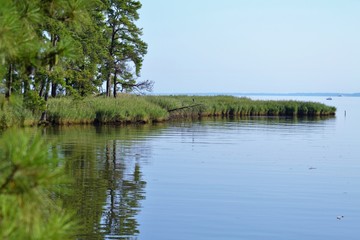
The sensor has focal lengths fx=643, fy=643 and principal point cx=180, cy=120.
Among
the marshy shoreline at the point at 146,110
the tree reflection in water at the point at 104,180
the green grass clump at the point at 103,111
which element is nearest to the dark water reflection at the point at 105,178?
the tree reflection in water at the point at 104,180

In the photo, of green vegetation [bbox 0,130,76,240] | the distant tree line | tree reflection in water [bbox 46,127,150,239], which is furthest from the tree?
green vegetation [bbox 0,130,76,240]

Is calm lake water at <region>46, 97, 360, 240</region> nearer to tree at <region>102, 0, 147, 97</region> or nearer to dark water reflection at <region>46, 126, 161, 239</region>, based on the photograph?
dark water reflection at <region>46, 126, 161, 239</region>

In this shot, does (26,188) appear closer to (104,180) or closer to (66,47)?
(66,47)

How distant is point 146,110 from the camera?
46219mm

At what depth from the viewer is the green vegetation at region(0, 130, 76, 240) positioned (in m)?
3.76

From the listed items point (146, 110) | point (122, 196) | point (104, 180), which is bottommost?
point (122, 196)

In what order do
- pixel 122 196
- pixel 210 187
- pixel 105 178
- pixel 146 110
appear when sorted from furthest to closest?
pixel 146 110
pixel 105 178
pixel 210 187
pixel 122 196

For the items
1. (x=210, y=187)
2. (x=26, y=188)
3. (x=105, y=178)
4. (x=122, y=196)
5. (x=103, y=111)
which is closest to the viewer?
(x=26, y=188)

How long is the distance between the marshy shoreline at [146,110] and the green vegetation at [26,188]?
21.6 metres

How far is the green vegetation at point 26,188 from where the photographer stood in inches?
148

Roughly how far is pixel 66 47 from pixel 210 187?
13784mm

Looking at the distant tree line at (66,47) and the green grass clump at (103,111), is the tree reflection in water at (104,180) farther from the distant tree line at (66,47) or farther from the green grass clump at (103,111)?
the green grass clump at (103,111)

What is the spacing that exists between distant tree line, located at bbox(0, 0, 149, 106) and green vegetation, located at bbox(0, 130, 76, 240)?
2.68 feet

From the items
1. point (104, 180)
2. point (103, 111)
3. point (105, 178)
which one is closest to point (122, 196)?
point (104, 180)
